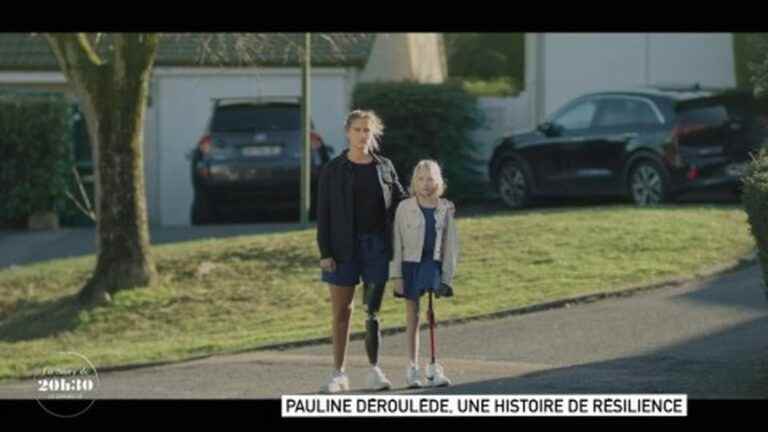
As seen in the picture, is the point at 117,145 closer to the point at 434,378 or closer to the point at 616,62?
the point at 434,378

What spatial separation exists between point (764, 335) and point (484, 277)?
168 inches

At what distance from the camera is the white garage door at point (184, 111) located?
2792cm

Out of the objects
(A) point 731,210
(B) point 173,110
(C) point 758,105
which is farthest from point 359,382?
(B) point 173,110

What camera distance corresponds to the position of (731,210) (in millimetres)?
19953

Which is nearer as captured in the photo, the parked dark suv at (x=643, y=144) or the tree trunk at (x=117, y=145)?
the tree trunk at (x=117, y=145)

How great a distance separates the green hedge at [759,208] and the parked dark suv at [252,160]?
13949 millimetres

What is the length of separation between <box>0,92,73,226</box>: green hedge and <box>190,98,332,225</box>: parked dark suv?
2.19 metres

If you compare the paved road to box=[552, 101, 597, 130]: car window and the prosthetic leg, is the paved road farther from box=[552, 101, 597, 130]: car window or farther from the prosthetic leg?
box=[552, 101, 597, 130]: car window

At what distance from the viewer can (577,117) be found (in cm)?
2298

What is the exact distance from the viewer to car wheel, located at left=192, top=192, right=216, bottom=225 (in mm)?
25034

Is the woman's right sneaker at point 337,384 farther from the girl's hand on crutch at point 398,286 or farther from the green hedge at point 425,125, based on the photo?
the green hedge at point 425,125

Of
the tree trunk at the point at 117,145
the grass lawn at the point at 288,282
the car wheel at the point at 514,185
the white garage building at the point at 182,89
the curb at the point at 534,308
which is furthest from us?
the white garage building at the point at 182,89

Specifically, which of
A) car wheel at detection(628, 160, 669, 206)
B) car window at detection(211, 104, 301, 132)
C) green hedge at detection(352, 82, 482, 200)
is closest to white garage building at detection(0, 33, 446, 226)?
green hedge at detection(352, 82, 482, 200)

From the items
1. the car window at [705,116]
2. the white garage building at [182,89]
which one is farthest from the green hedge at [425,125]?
the car window at [705,116]
